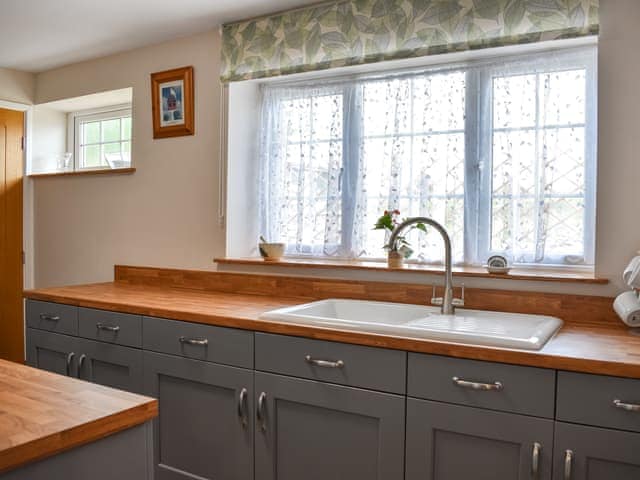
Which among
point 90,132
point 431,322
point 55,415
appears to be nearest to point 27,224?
point 90,132

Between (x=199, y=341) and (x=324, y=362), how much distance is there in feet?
1.83

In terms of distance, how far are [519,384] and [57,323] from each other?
2.09 m

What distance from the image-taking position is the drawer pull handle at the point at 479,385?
1.49 meters

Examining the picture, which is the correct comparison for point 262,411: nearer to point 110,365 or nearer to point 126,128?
point 110,365

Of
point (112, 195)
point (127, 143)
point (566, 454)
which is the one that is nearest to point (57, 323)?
point (112, 195)

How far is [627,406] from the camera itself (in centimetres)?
134

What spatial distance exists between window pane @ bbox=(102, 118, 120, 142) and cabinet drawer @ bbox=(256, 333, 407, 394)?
2331 millimetres

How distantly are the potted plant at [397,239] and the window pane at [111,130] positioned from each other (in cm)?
210

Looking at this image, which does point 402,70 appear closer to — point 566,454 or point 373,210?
point 373,210

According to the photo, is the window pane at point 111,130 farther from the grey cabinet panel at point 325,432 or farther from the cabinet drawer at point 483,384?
the cabinet drawer at point 483,384

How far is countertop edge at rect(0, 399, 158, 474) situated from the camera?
2.69 feet

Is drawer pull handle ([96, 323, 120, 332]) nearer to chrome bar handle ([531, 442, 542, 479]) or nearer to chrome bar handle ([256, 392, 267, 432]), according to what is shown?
chrome bar handle ([256, 392, 267, 432])

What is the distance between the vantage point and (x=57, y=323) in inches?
101

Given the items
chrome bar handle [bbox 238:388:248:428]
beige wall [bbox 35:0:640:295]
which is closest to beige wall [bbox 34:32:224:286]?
beige wall [bbox 35:0:640:295]
